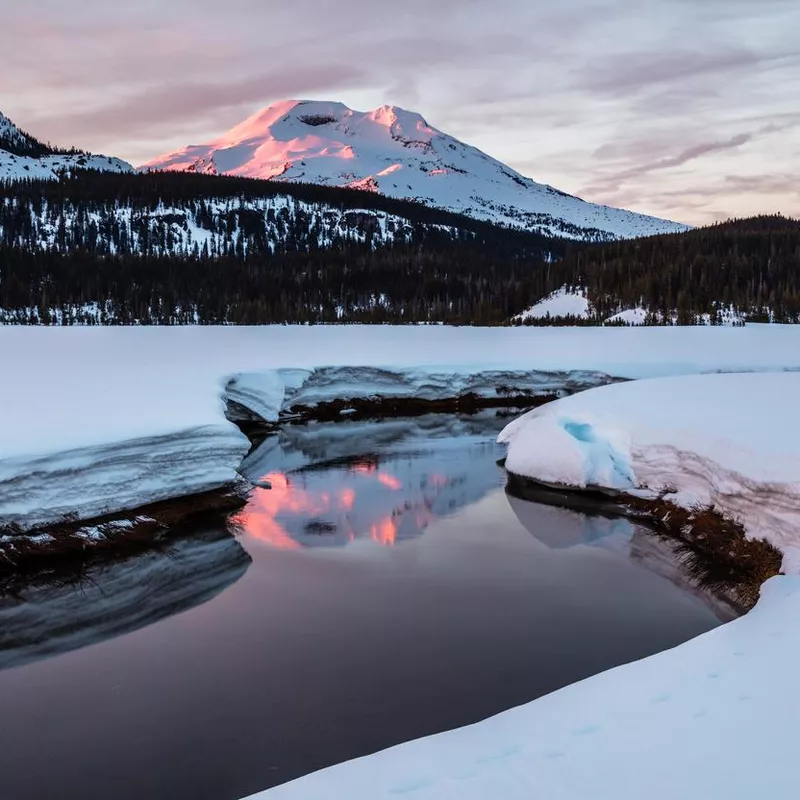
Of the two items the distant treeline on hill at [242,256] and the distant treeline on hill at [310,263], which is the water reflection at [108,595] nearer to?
the distant treeline on hill at [310,263]

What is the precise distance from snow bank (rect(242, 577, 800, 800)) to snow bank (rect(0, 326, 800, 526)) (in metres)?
6.55

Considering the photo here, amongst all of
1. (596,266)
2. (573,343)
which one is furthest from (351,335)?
(596,266)

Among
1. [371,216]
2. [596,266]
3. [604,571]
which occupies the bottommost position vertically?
[604,571]

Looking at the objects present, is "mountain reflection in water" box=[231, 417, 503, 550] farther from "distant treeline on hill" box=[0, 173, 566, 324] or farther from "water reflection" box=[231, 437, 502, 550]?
"distant treeline on hill" box=[0, 173, 566, 324]

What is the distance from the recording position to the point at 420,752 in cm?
479

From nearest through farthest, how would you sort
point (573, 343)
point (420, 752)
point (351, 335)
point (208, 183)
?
point (420, 752), point (573, 343), point (351, 335), point (208, 183)

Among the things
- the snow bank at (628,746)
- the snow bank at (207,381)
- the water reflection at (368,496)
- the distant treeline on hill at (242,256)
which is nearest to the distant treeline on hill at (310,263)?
the distant treeline on hill at (242,256)

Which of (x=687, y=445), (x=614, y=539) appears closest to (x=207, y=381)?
(x=614, y=539)

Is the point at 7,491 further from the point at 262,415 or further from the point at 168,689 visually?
the point at 262,415

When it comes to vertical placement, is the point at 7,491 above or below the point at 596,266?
below

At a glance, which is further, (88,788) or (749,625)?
(749,625)

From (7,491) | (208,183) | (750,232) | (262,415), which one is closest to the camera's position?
(7,491)

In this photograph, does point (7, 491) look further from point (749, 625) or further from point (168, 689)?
point (749, 625)

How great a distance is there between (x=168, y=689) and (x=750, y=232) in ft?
→ 269
